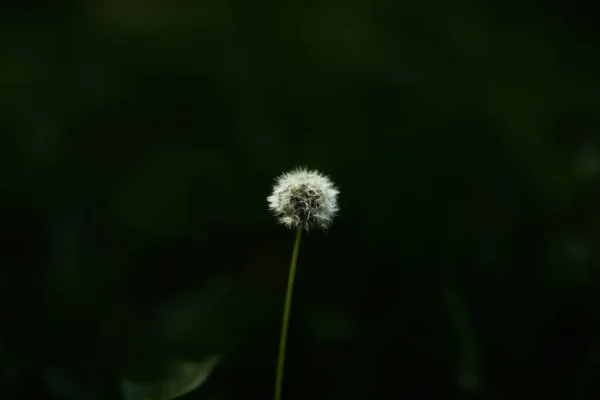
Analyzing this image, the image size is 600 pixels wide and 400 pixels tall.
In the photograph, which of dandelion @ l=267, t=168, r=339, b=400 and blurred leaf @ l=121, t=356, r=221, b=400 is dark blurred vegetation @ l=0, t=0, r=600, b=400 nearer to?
blurred leaf @ l=121, t=356, r=221, b=400

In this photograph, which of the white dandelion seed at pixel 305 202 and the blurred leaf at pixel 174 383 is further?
the white dandelion seed at pixel 305 202

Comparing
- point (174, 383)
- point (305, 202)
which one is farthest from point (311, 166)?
point (174, 383)

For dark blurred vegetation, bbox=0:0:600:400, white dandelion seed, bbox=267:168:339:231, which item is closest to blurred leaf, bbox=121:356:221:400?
dark blurred vegetation, bbox=0:0:600:400

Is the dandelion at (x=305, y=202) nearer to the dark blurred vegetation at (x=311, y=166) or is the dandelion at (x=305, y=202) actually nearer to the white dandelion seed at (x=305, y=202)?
the white dandelion seed at (x=305, y=202)

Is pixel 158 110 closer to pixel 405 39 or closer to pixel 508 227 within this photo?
pixel 405 39

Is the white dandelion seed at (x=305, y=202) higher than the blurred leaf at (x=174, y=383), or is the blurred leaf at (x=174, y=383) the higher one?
the white dandelion seed at (x=305, y=202)

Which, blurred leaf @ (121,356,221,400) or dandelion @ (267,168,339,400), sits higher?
dandelion @ (267,168,339,400)

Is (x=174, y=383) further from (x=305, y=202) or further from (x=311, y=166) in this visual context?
(x=311, y=166)

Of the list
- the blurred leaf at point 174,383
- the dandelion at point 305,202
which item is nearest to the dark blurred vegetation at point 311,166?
the blurred leaf at point 174,383
